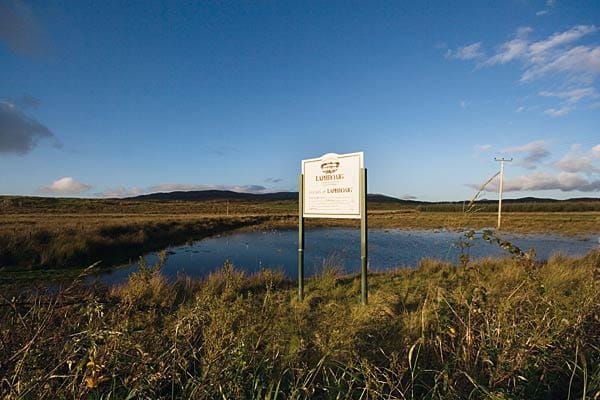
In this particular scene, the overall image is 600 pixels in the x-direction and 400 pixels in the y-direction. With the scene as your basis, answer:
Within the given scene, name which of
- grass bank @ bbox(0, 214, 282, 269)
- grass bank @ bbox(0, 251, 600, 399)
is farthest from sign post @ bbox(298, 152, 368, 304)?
grass bank @ bbox(0, 214, 282, 269)

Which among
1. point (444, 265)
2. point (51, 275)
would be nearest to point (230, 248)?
point (51, 275)

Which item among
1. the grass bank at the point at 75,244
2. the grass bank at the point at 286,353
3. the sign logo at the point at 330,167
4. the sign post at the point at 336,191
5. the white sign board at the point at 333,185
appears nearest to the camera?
the grass bank at the point at 286,353

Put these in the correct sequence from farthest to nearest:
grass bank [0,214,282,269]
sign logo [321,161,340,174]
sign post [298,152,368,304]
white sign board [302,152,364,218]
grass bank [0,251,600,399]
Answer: grass bank [0,214,282,269] < sign logo [321,161,340,174] < white sign board [302,152,364,218] < sign post [298,152,368,304] < grass bank [0,251,600,399]

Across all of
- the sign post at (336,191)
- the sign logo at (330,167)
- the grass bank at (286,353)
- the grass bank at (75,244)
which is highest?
the sign logo at (330,167)

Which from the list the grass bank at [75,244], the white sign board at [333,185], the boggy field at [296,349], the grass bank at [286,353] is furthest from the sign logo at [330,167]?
the grass bank at [75,244]

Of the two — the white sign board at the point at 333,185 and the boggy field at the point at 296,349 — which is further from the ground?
the white sign board at the point at 333,185

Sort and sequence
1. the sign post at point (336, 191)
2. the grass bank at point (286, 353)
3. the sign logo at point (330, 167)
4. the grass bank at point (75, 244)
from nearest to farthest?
the grass bank at point (286, 353) < the sign post at point (336, 191) < the sign logo at point (330, 167) < the grass bank at point (75, 244)

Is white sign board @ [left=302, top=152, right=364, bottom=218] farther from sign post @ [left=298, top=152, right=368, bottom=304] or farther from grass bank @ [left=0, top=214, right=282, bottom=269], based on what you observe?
grass bank @ [left=0, top=214, right=282, bottom=269]

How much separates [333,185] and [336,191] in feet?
0.46

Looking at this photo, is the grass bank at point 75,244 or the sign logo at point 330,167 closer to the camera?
the sign logo at point 330,167

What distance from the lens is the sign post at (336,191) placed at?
6264 millimetres

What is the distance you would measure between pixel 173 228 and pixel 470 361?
2701cm

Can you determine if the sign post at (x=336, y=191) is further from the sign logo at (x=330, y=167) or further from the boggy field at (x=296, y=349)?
the boggy field at (x=296, y=349)

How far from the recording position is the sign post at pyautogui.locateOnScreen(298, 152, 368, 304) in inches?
247
